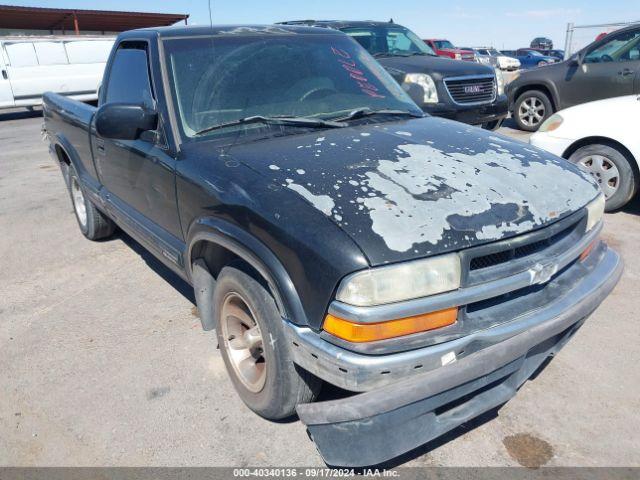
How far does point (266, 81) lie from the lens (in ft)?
9.96

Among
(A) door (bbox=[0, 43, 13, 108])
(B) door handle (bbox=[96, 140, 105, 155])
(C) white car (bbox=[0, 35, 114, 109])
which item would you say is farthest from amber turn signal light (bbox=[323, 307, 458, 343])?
(A) door (bbox=[0, 43, 13, 108])

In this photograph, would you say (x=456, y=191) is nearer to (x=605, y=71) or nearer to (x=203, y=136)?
(x=203, y=136)

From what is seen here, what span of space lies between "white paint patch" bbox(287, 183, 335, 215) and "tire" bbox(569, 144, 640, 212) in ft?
12.6

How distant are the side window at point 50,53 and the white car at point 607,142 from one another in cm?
1461

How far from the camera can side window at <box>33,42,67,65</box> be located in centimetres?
1473

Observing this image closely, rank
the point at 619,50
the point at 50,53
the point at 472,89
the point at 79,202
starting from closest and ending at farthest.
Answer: the point at 79,202
the point at 472,89
the point at 619,50
the point at 50,53

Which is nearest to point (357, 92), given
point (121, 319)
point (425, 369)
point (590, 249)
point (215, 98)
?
point (215, 98)

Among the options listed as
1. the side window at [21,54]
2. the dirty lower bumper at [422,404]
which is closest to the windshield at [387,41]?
the dirty lower bumper at [422,404]

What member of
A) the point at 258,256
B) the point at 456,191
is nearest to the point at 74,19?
the point at 258,256

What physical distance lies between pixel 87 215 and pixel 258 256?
3503mm

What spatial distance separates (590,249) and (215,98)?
2187mm

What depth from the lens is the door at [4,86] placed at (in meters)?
14.3

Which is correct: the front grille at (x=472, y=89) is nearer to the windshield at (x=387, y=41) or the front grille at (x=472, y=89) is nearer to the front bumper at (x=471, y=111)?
the front bumper at (x=471, y=111)

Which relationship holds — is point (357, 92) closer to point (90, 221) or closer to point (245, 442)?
point (245, 442)
